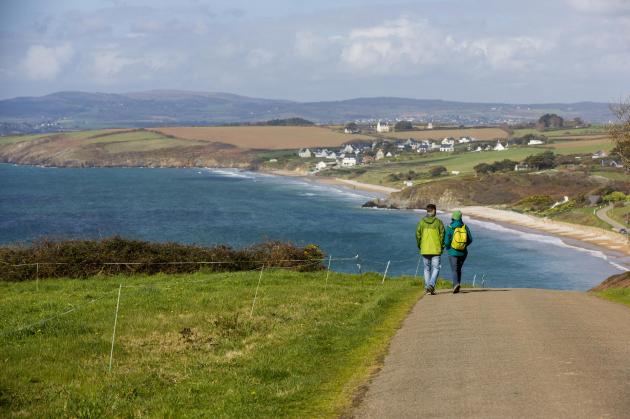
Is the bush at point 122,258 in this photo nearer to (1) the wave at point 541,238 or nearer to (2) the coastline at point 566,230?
(1) the wave at point 541,238

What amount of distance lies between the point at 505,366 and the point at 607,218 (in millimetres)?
100478

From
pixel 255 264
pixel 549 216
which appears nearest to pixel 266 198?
pixel 549 216

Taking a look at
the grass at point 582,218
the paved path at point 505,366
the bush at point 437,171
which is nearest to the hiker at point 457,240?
the paved path at point 505,366

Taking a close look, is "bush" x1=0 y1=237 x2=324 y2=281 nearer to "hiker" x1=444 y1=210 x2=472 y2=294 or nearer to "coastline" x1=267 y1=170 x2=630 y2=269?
"hiker" x1=444 y1=210 x2=472 y2=294

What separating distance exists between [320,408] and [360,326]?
6569 millimetres

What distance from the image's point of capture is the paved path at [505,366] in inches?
376

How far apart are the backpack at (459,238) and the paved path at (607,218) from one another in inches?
3188

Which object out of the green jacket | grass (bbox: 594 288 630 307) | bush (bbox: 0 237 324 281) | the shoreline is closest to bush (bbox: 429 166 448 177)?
the shoreline

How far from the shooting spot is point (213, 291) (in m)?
22.8

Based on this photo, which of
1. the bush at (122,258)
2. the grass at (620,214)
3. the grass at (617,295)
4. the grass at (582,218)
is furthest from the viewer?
the grass at (582,218)

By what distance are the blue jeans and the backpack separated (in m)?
0.56

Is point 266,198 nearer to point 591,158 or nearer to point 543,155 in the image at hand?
point 543,155

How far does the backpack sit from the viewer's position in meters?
21.2

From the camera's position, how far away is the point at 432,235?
830 inches
